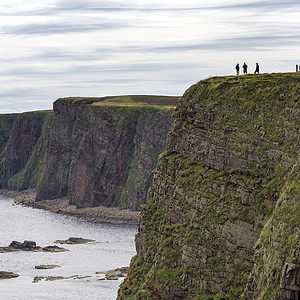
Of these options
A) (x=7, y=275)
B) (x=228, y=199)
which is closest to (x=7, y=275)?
(x=7, y=275)

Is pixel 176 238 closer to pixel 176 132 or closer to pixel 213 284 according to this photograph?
pixel 213 284

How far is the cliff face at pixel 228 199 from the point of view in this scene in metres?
63.2

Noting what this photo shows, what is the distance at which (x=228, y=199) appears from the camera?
252ft

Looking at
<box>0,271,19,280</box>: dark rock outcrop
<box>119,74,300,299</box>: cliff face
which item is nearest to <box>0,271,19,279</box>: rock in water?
<box>0,271,19,280</box>: dark rock outcrop

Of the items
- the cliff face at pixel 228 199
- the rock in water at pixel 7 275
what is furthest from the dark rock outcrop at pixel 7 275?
the cliff face at pixel 228 199

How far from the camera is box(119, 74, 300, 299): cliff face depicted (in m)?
63.2

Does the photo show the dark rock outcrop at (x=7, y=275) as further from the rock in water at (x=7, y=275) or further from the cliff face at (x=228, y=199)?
the cliff face at (x=228, y=199)

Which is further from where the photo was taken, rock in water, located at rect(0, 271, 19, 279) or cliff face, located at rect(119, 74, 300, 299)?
rock in water, located at rect(0, 271, 19, 279)

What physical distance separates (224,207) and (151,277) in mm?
14342

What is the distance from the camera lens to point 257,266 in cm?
6519

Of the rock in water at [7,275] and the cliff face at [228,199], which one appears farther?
the rock in water at [7,275]

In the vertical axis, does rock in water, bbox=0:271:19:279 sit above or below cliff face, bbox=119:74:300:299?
below

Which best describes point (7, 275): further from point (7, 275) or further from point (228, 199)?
point (228, 199)

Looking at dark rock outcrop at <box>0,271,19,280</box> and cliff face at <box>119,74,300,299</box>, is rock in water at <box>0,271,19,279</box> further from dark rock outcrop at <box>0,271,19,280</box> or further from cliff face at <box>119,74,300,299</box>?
cliff face at <box>119,74,300,299</box>
